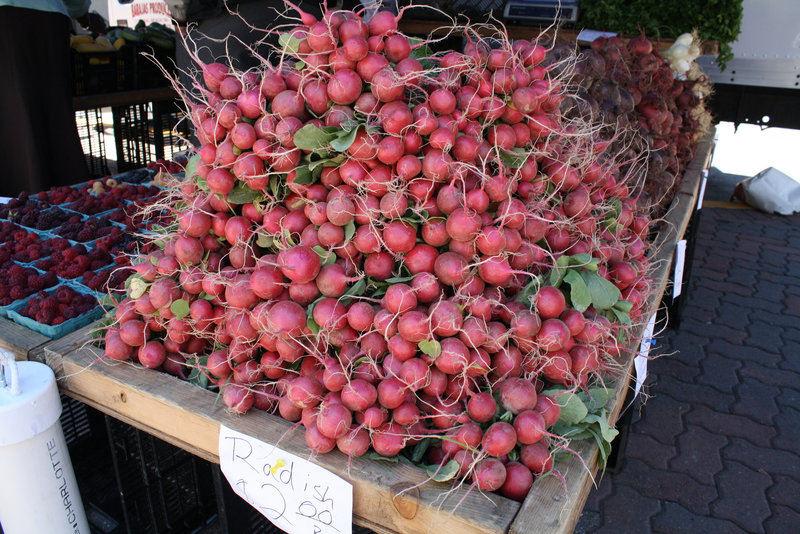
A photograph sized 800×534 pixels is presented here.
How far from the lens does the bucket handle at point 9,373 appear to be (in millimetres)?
1196

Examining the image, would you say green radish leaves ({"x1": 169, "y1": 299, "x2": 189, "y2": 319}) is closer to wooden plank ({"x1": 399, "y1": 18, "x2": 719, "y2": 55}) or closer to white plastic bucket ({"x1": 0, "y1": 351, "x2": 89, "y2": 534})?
white plastic bucket ({"x1": 0, "y1": 351, "x2": 89, "y2": 534})

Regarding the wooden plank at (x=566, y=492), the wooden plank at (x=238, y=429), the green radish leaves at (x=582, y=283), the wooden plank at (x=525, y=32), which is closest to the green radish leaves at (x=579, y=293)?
the green radish leaves at (x=582, y=283)

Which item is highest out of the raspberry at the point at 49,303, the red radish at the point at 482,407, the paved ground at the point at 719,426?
the red radish at the point at 482,407

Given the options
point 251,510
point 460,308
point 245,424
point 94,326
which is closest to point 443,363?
point 460,308

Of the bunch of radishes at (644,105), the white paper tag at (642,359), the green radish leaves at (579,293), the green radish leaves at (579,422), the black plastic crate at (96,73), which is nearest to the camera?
the green radish leaves at (579,422)

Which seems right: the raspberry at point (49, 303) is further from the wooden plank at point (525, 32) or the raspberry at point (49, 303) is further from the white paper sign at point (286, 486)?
the wooden plank at point (525, 32)

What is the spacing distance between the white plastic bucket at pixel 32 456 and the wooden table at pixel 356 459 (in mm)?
114

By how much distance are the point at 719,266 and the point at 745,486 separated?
278 cm

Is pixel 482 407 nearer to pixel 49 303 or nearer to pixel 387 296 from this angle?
pixel 387 296

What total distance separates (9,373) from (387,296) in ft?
2.89

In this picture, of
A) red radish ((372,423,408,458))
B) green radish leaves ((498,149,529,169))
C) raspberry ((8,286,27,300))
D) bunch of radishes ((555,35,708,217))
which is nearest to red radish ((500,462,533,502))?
red radish ((372,423,408,458))

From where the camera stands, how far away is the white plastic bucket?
119cm

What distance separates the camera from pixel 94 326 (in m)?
1.53

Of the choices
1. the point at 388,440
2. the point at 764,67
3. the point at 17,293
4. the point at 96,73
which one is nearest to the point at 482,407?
the point at 388,440
